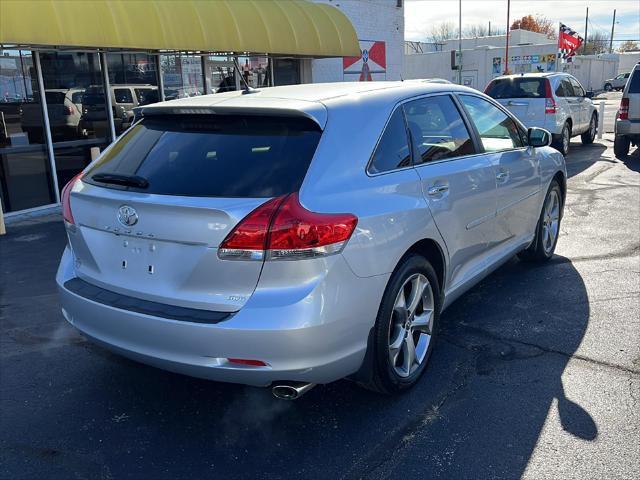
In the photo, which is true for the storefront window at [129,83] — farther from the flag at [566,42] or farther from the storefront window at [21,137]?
the flag at [566,42]

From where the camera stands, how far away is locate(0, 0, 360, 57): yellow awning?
7457 millimetres

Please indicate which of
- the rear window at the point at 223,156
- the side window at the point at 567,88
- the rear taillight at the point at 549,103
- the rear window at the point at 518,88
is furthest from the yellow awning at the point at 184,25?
the rear window at the point at 223,156

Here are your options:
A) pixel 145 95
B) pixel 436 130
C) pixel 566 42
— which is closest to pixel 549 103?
pixel 145 95

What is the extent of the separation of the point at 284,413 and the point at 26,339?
2296 mm

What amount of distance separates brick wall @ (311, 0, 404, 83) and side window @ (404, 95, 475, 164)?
34.7 feet

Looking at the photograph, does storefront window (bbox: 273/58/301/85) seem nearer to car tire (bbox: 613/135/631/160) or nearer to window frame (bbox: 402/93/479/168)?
car tire (bbox: 613/135/631/160)

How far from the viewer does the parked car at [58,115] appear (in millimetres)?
8953

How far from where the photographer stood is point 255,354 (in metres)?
2.71

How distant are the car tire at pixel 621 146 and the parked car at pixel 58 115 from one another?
10694 mm

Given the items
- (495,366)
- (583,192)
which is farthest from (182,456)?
(583,192)

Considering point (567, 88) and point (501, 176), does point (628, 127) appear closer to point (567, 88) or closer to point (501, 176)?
point (567, 88)

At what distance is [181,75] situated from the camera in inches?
452

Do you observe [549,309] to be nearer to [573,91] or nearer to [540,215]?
[540,215]

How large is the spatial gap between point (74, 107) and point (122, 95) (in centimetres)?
99
